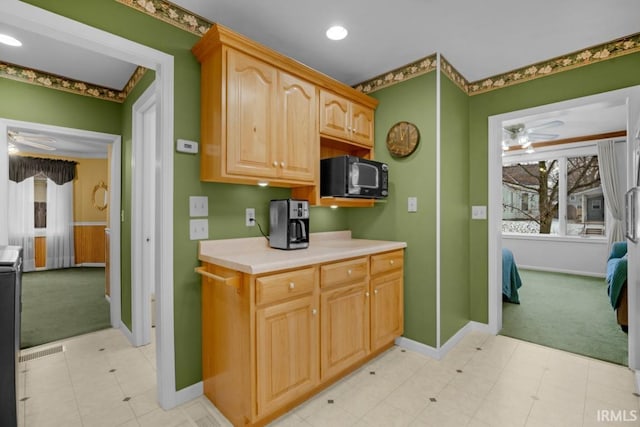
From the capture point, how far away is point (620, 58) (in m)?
2.31

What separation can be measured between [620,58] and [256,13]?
2789 mm

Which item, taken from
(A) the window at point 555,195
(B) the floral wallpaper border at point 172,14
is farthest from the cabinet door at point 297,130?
(A) the window at point 555,195

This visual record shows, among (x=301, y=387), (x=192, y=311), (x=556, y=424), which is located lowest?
(x=556, y=424)

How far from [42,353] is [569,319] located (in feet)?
17.3

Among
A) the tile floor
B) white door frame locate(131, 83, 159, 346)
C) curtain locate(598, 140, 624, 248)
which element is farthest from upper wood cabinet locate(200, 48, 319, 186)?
curtain locate(598, 140, 624, 248)

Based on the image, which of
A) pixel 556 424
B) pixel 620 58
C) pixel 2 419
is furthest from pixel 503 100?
pixel 2 419

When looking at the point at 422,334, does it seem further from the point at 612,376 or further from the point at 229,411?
the point at 229,411

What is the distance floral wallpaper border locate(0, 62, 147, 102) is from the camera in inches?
103

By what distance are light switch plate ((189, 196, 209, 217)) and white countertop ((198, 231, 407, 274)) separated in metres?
0.19

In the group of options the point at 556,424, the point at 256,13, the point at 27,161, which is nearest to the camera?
the point at 556,424

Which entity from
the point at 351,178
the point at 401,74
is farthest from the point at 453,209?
the point at 401,74

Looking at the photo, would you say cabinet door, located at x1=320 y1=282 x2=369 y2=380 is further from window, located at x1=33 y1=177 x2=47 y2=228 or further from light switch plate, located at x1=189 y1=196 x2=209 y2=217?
window, located at x1=33 y1=177 x2=47 y2=228

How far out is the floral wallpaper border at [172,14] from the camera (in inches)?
69.7

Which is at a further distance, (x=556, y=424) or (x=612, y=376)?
(x=612, y=376)
